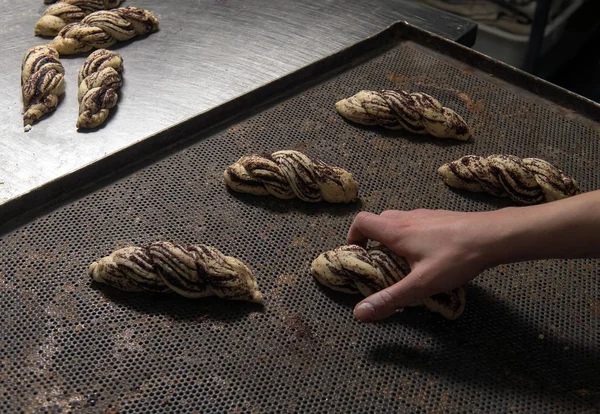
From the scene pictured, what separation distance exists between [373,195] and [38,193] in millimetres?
971

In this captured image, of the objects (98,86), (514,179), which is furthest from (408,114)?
(98,86)

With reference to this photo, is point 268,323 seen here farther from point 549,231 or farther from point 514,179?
point 514,179

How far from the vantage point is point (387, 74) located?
221 centimetres

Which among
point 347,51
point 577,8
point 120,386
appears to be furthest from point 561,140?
point 577,8

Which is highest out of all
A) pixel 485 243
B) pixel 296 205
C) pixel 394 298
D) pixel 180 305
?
pixel 485 243

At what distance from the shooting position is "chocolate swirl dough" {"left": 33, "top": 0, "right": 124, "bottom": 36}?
2.38 meters

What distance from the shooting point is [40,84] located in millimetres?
2035

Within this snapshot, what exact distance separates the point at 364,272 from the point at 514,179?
0.61m

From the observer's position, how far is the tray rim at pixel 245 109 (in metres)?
1.64

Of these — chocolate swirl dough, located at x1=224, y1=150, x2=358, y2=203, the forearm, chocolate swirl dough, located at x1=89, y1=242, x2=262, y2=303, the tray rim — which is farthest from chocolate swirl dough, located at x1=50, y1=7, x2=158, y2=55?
the forearm

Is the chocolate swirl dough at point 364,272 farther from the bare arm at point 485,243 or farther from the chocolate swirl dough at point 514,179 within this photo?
the chocolate swirl dough at point 514,179

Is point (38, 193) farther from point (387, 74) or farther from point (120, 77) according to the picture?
point (387, 74)

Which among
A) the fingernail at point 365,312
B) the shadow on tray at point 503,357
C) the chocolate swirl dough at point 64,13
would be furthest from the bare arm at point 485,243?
the chocolate swirl dough at point 64,13

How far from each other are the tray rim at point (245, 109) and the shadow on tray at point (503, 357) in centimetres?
91
